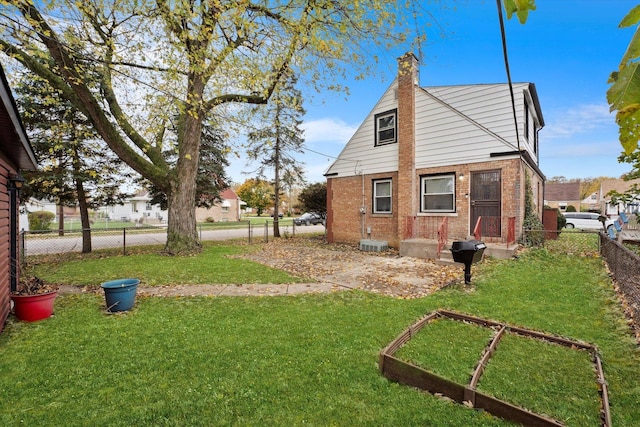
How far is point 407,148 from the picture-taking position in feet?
36.4

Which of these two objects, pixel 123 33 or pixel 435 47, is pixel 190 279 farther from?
pixel 435 47

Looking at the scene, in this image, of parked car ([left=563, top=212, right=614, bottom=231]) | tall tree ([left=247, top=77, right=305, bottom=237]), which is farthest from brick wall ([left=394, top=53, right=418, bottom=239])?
parked car ([left=563, top=212, right=614, bottom=231])

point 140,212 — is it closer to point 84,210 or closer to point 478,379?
point 84,210

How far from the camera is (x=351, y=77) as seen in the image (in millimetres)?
9516

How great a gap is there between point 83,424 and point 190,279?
196 inches

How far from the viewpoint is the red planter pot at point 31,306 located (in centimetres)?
460

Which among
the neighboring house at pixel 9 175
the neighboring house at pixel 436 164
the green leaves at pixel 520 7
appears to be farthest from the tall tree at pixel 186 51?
the green leaves at pixel 520 7

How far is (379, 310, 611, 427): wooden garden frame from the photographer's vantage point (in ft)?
7.52

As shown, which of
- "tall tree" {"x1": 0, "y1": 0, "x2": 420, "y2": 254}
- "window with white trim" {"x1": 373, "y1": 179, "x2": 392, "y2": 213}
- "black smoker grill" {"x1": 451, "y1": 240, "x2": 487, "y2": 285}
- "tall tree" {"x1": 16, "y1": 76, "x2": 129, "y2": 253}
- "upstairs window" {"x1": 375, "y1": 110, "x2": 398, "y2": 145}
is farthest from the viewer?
Answer: "window with white trim" {"x1": 373, "y1": 179, "x2": 392, "y2": 213}

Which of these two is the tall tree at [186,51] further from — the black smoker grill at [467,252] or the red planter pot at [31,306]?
the black smoker grill at [467,252]

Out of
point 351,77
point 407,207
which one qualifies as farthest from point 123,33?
point 407,207

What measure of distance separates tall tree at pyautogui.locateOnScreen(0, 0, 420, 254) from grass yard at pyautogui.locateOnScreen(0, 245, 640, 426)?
16.5ft

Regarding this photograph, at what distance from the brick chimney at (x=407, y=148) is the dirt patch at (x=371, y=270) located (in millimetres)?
1508

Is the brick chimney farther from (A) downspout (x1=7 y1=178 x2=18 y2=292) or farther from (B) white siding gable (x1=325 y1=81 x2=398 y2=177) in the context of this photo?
(A) downspout (x1=7 y1=178 x2=18 y2=292)
